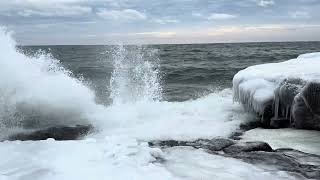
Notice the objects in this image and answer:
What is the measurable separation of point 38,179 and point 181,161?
6.79 feet

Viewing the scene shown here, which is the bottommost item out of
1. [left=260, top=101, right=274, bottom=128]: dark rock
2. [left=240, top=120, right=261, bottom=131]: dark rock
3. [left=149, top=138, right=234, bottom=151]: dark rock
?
[left=240, top=120, right=261, bottom=131]: dark rock

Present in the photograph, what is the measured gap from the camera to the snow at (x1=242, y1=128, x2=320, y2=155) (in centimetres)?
750

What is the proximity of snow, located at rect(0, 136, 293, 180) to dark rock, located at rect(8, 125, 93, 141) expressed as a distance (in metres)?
1.02

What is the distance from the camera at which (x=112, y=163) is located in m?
6.10

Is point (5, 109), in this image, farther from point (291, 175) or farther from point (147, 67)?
→ point (147, 67)

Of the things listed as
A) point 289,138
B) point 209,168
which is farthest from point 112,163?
point 289,138

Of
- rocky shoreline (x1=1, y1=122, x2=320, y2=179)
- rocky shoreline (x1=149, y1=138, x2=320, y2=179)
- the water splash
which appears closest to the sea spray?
rocky shoreline (x1=1, y1=122, x2=320, y2=179)

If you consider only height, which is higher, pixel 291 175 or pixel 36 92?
pixel 36 92

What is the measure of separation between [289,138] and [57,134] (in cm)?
458

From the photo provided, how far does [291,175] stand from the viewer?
223 inches

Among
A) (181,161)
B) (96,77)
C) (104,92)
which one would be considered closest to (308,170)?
(181,161)

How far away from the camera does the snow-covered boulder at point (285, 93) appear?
342 inches

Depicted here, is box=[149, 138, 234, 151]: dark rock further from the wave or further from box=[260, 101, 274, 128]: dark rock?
box=[260, 101, 274, 128]: dark rock

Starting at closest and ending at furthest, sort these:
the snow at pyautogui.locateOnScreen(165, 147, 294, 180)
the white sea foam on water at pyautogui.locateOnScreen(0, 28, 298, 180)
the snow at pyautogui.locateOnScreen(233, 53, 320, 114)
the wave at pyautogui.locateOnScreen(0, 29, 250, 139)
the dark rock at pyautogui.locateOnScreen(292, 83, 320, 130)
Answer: the snow at pyautogui.locateOnScreen(165, 147, 294, 180), the white sea foam on water at pyautogui.locateOnScreen(0, 28, 298, 180), the dark rock at pyautogui.locateOnScreen(292, 83, 320, 130), the wave at pyautogui.locateOnScreen(0, 29, 250, 139), the snow at pyautogui.locateOnScreen(233, 53, 320, 114)
